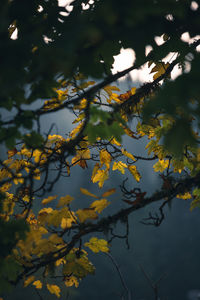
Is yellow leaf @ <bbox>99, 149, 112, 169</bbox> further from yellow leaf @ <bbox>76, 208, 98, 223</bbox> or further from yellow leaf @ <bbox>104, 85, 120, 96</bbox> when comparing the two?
yellow leaf @ <bbox>76, 208, 98, 223</bbox>

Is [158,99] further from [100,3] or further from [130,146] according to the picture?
[130,146]

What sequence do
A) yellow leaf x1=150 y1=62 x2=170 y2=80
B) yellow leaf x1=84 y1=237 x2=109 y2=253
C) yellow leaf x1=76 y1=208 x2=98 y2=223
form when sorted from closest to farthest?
1. yellow leaf x1=76 y1=208 x2=98 y2=223
2. yellow leaf x1=84 y1=237 x2=109 y2=253
3. yellow leaf x1=150 y1=62 x2=170 y2=80

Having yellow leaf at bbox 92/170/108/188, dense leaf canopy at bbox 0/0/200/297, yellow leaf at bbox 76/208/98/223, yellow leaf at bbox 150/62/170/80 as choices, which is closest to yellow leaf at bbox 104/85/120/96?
dense leaf canopy at bbox 0/0/200/297

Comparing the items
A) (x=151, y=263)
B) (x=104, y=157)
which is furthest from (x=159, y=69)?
(x=151, y=263)

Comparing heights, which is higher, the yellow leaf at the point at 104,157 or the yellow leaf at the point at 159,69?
the yellow leaf at the point at 159,69

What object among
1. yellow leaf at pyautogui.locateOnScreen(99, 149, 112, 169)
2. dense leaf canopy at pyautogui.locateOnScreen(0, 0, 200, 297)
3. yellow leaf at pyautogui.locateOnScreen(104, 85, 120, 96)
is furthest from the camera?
yellow leaf at pyautogui.locateOnScreen(99, 149, 112, 169)

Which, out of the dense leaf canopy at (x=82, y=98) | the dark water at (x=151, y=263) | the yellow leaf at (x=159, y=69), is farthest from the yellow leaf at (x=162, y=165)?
the dark water at (x=151, y=263)

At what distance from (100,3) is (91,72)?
Answer: 871mm

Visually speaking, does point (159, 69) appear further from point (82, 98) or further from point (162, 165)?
point (82, 98)

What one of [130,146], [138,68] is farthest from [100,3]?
[130,146]

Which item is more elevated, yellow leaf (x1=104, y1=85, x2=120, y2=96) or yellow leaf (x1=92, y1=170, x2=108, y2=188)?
yellow leaf (x1=104, y1=85, x2=120, y2=96)

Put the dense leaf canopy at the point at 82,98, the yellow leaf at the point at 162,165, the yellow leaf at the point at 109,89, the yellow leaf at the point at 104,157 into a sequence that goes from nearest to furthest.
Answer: the dense leaf canopy at the point at 82,98 → the yellow leaf at the point at 109,89 → the yellow leaf at the point at 104,157 → the yellow leaf at the point at 162,165

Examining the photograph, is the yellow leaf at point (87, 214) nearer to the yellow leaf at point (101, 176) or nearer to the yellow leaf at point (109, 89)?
the yellow leaf at point (101, 176)

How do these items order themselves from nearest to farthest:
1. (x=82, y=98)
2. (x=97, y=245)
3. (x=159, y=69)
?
(x=82, y=98), (x=97, y=245), (x=159, y=69)
